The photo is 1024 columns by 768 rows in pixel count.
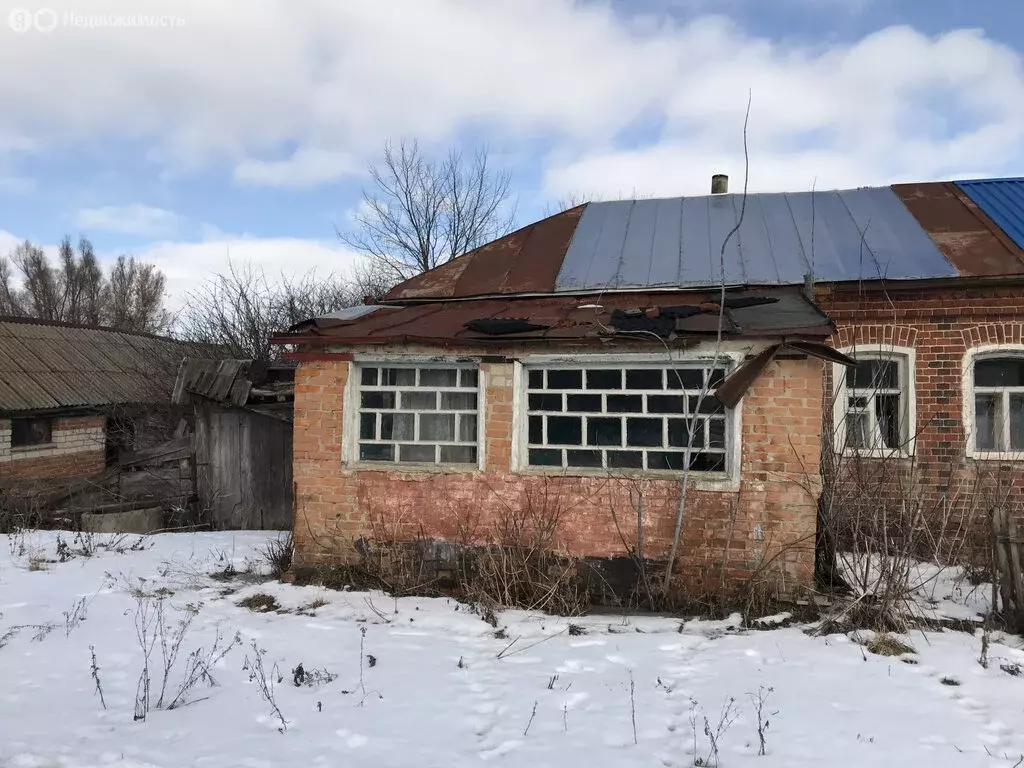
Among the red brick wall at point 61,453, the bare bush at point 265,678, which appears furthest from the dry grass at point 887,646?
the red brick wall at point 61,453

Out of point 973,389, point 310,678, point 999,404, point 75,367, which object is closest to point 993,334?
point 973,389

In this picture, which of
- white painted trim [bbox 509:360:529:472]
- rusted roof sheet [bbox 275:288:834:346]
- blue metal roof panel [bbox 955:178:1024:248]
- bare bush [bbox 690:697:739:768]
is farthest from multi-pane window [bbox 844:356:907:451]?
bare bush [bbox 690:697:739:768]

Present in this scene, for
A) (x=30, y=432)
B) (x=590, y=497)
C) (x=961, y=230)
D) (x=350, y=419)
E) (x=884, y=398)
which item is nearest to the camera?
(x=590, y=497)

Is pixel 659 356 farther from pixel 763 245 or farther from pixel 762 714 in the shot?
pixel 763 245

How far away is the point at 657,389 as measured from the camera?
570 centimetres

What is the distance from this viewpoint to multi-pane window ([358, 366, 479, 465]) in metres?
6.12

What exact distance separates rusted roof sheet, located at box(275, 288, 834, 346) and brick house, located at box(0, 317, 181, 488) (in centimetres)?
918

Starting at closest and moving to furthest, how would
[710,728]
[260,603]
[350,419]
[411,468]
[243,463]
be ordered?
[710,728]
[260,603]
[411,468]
[350,419]
[243,463]

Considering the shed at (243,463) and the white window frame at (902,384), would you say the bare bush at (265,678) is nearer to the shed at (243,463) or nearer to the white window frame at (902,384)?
the shed at (243,463)

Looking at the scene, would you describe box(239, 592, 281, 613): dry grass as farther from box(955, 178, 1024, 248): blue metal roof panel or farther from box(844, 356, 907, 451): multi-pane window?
box(955, 178, 1024, 248): blue metal roof panel

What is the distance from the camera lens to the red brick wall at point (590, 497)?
17.3 feet

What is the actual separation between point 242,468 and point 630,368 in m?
6.82

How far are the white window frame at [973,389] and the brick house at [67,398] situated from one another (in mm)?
14787

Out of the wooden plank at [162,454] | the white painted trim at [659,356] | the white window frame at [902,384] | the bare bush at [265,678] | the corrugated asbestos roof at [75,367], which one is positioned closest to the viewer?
the bare bush at [265,678]
